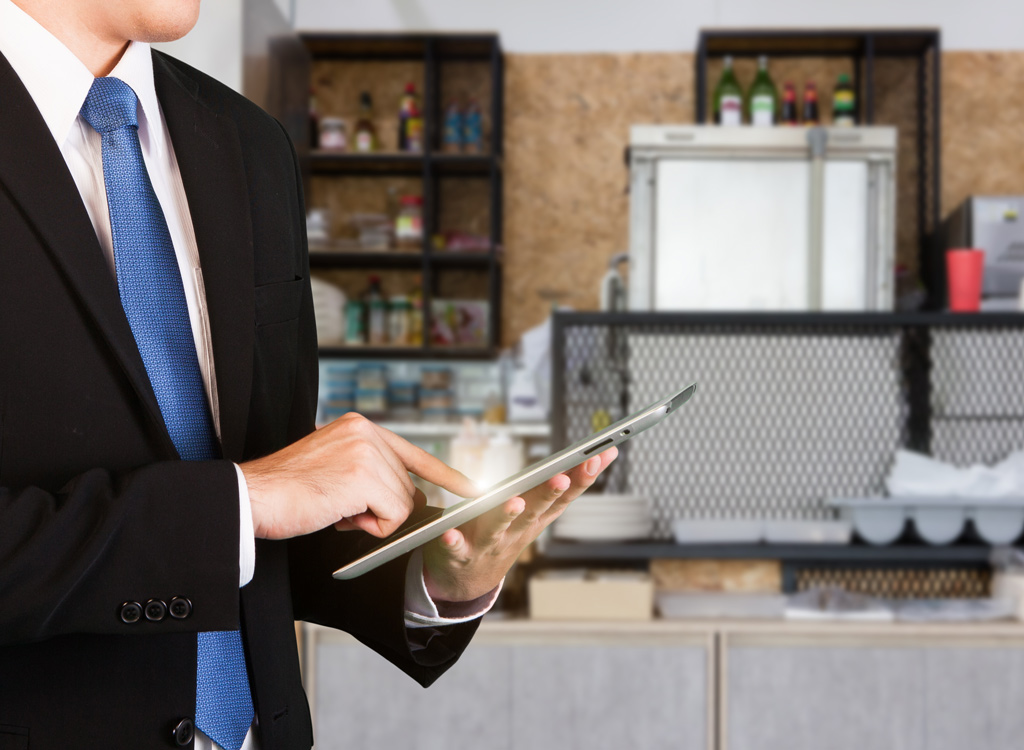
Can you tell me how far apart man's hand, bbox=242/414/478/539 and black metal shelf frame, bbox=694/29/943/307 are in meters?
3.96

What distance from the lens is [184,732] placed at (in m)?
0.58

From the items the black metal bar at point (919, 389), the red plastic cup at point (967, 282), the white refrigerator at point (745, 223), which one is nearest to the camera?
the black metal bar at point (919, 389)

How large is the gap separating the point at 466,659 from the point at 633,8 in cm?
344

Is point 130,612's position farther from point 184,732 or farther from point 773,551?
point 773,551

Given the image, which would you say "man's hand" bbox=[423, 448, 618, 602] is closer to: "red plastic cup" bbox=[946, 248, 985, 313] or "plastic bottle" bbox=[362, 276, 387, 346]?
"red plastic cup" bbox=[946, 248, 985, 313]

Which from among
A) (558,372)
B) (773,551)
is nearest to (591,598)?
(773,551)

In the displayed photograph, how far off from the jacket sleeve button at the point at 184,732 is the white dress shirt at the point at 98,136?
0.05 meters

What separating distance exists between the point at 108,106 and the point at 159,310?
15 cm

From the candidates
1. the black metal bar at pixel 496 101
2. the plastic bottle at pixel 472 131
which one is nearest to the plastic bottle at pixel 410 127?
the plastic bottle at pixel 472 131

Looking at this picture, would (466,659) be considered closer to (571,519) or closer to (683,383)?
(571,519)

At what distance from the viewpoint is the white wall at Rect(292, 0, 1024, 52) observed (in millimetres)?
4344

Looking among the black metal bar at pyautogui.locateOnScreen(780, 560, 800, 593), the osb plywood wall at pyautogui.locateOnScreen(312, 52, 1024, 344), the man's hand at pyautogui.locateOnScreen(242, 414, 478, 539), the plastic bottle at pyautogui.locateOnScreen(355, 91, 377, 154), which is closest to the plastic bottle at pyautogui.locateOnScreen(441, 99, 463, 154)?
the osb plywood wall at pyautogui.locateOnScreen(312, 52, 1024, 344)

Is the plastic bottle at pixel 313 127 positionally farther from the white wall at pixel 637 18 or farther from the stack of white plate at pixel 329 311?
the stack of white plate at pixel 329 311

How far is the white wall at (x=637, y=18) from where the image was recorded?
4344 millimetres
